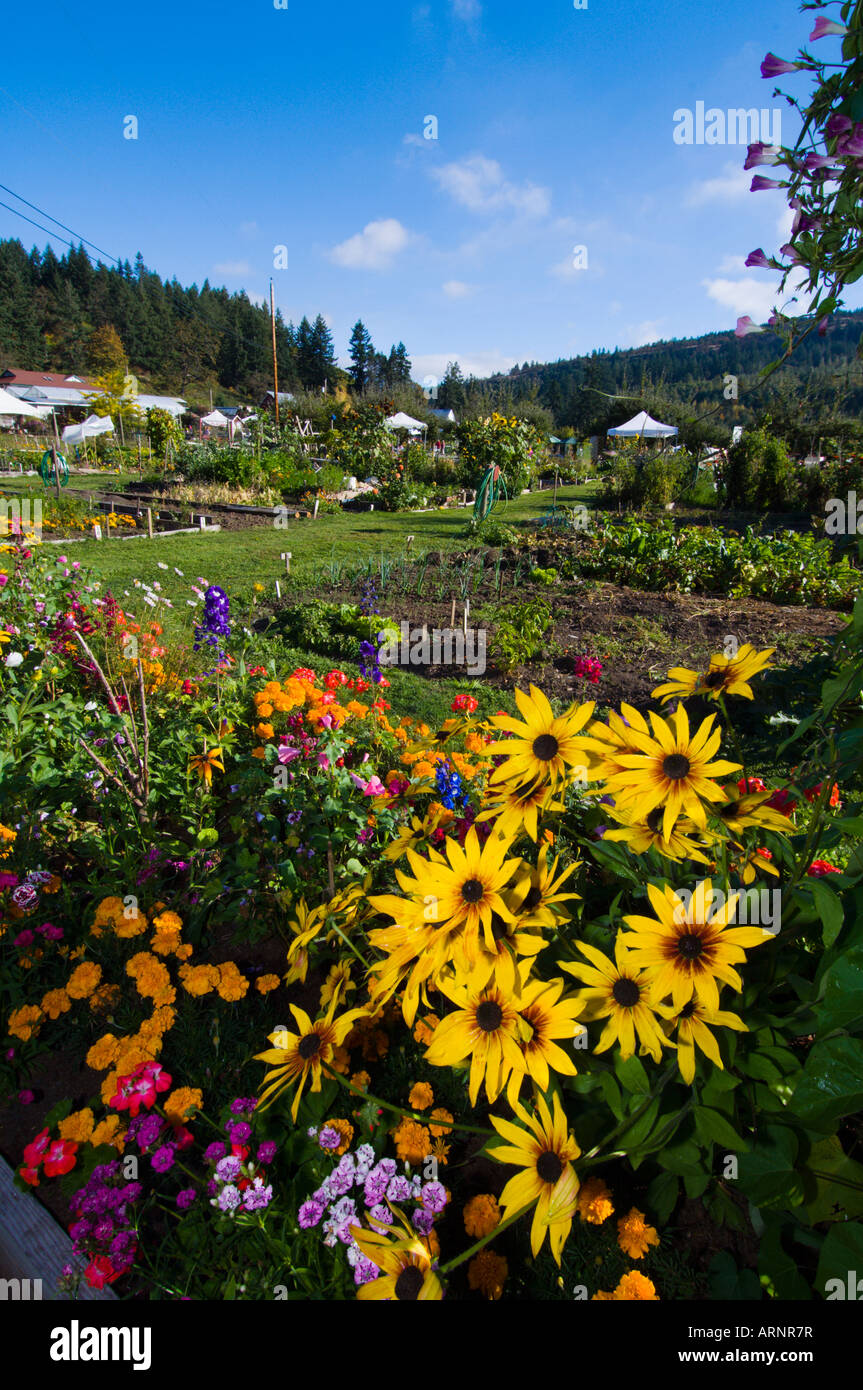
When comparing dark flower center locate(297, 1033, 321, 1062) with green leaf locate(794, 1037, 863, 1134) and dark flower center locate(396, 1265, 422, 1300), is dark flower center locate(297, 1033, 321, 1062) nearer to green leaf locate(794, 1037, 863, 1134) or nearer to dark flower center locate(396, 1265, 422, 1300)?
dark flower center locate(396, 1265, 422, 1300)

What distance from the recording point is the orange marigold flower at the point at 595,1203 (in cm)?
114

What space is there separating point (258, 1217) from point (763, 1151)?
3.14 ft

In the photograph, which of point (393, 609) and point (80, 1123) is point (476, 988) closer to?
point (80, 1123)

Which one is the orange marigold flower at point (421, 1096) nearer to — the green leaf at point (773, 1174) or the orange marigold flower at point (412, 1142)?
the orange marigold flower at point (412, 1142)

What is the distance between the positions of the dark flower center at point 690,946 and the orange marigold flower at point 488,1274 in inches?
31.4

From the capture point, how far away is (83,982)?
169 cm

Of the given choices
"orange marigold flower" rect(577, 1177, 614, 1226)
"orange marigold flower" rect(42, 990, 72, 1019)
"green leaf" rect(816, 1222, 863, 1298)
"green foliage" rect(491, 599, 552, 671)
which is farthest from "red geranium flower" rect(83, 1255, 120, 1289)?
"green foliage" rect(491, 599, 552, 671)

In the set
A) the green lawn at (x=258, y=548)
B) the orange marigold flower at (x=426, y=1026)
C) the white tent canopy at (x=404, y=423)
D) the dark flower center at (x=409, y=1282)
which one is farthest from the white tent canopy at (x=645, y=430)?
the dark flower center at (x=409, y=1282)

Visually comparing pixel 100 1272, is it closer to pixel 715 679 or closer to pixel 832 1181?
pixel 832 1181

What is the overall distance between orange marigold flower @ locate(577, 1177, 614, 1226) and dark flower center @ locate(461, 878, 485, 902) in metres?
0.62

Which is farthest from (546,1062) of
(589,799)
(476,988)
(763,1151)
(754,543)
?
(754,543)

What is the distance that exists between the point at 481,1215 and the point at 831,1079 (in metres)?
0.89

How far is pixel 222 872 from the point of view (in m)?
2.15
